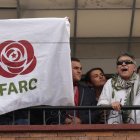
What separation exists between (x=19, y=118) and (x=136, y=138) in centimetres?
158

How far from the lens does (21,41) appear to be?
8445 millimetres

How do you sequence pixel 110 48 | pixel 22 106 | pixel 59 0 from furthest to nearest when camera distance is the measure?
pixel 110 48, pixel 59 0, pixel 22 106

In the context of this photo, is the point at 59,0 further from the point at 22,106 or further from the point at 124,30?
the point at 22,106

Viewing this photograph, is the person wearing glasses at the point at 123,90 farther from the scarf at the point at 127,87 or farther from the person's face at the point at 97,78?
the person's face at the point at 97,78

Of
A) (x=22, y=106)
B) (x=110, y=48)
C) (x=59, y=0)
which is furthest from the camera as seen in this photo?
(x=110, y=48)

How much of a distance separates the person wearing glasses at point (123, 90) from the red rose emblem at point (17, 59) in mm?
1059

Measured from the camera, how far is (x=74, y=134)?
838cm

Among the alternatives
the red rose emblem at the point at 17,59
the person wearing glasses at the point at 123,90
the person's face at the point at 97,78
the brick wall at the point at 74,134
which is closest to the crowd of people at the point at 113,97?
the person wearing glasses at the point at 123,90

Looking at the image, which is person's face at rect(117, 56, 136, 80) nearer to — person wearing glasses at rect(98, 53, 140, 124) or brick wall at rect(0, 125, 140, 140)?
person wearing glasses at rect(98, 53, 140, 124)

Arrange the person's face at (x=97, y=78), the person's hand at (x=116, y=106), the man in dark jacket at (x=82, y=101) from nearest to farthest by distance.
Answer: the person's hand at (x=116, y=106)
the man in dark jacket at (x=82, y=101)
the person's face at (x=97, y=78)

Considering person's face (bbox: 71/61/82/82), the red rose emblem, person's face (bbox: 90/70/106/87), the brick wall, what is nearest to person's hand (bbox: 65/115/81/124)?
the brick wall

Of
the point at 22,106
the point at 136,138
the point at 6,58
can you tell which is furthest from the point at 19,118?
the point at 136,138

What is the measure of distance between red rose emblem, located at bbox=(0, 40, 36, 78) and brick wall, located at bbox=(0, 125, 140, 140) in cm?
78

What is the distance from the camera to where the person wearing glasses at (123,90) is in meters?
8.40
